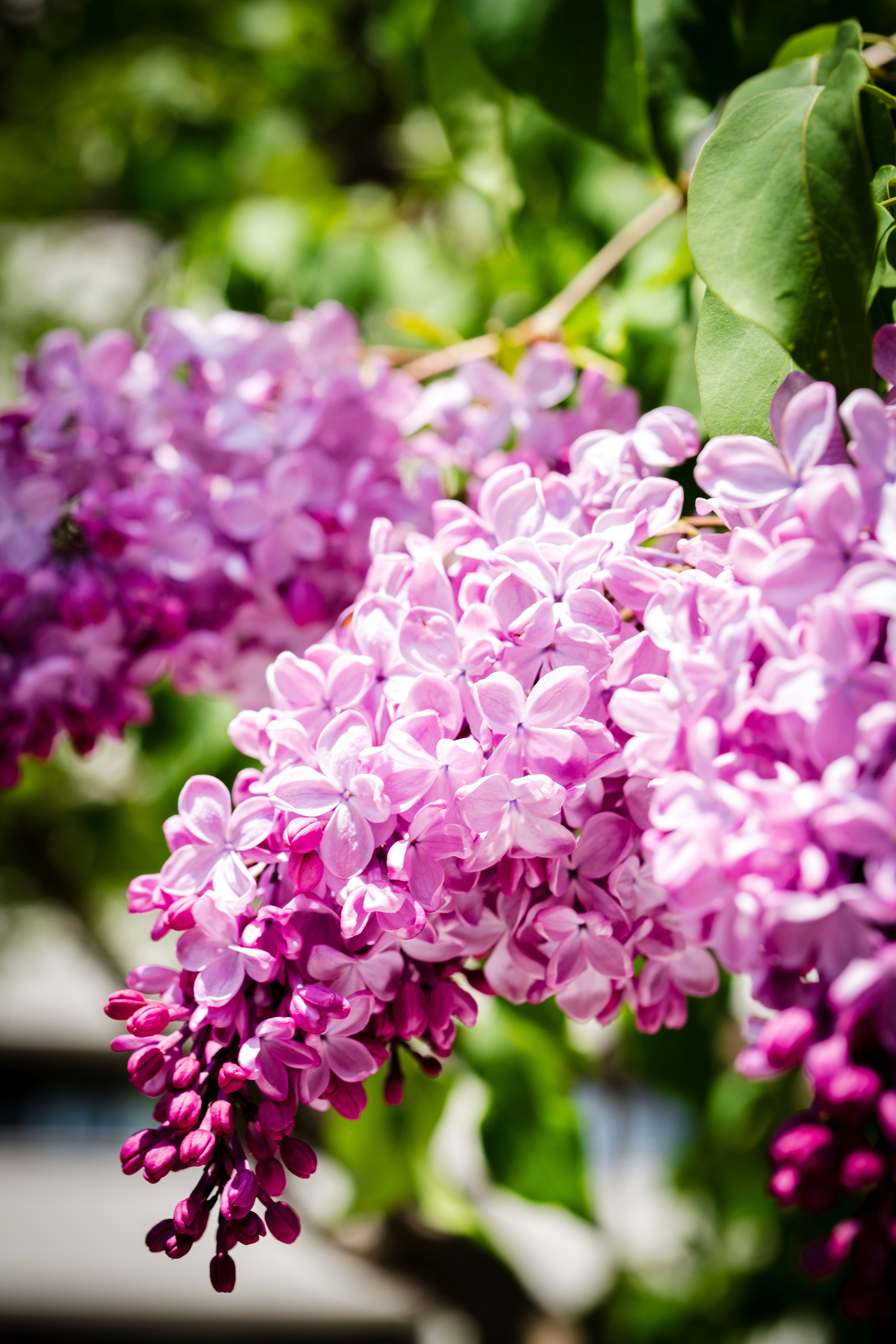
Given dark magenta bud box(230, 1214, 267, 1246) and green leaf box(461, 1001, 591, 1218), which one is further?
green leaf box(461, 1001, 591, 1218)

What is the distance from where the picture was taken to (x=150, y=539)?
570 mm

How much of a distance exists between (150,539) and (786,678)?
390mm

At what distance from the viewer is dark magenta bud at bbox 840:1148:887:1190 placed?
10.6 inches

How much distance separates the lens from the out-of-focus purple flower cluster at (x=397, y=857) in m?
0.35

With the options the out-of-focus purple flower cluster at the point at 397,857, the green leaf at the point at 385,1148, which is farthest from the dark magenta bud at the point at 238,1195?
the green leaf at the point at 385,1148

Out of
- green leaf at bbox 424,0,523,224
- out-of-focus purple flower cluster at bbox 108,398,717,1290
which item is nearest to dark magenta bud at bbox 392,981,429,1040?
out-of-focus purple flower cluster at bbox 108,398,717,1290

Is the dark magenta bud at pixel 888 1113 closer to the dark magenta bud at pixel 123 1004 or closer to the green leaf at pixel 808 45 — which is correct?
the dark magenta bud at pixel 123 1004

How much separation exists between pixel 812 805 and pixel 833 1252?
12 cm

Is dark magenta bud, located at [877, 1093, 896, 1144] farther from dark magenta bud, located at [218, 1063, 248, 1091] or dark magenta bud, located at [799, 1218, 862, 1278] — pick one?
dark magenta bud, located at [218, 1063, 248, 1091]

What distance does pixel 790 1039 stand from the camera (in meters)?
0.27

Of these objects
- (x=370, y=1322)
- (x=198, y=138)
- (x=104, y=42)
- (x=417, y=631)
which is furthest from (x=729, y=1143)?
(x=370, y=1322)

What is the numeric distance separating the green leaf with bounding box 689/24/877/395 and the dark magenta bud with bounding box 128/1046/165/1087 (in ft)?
Answer: 1.05

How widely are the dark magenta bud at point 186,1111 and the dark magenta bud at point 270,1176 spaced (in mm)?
29

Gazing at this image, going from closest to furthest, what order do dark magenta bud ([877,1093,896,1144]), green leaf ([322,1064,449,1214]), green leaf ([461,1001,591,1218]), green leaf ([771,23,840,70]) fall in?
dark magenta bud ([877,1093,896,1144])
green leaf ([771,23,840,70])
green leaf ([461,1001,591,1218])
green leaf ([322,1064,449,1214])
